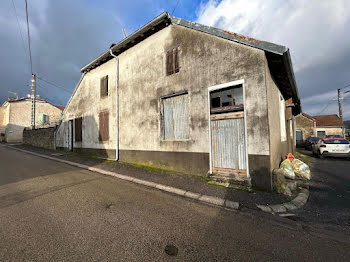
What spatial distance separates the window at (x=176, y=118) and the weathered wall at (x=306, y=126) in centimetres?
2666

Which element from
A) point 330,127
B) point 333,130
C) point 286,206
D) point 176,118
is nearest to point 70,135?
point 176,118

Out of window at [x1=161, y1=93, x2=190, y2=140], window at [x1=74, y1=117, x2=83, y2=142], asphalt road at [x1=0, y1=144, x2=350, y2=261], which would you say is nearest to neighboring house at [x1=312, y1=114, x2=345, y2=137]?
window at [x1=161, y1=93, x2=190, y2=140]

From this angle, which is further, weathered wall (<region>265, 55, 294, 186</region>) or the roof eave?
the roof eave

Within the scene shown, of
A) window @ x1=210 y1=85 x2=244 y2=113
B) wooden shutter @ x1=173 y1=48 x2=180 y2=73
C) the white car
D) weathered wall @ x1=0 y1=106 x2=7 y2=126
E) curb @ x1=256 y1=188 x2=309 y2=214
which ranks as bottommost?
curb @ x1=256 y1=188 x2=309 y2=214

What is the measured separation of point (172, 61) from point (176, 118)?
2.57 metres

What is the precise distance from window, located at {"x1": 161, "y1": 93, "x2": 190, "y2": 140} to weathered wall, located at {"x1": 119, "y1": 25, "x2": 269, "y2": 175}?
0.84ft

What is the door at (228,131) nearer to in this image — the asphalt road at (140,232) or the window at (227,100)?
the window at (227,100)

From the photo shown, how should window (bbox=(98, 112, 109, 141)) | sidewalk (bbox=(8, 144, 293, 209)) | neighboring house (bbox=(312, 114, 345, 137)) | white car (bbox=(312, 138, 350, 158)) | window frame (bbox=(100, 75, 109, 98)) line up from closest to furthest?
sidewalk (bbox=(8, 144, 293, 209)), window (bbox=(98, 112, 109, 141)), white car (bbox=(312, 138, 350, 158)), window frame (bbox=(100, 75, 109, 98)), neighboring house (bbox=(312, 114, 345, 137))

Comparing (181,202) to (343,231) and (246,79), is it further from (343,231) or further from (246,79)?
(246,79)

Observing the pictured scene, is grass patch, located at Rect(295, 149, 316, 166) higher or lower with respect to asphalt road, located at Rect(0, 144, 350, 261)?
lower

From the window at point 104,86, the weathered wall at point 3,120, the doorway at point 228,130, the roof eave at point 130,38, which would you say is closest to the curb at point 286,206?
the doorway at point 228,130

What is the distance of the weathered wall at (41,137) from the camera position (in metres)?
15.0

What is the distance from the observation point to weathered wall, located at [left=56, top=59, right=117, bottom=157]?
9570mm

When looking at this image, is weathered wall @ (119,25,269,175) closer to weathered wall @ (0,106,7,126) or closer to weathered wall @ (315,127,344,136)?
weathered wall @ (315,127,344,136)
